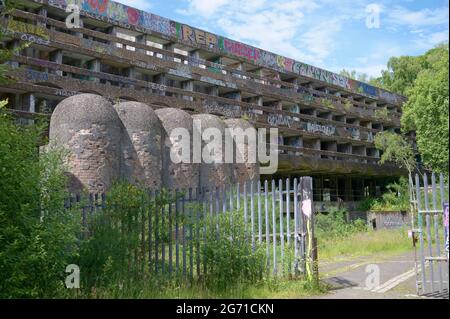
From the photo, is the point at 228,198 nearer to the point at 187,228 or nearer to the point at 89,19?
the point at 187,228

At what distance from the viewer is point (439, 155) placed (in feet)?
135

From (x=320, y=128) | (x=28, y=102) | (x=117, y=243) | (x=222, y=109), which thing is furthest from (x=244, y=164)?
(x=320, y=128)

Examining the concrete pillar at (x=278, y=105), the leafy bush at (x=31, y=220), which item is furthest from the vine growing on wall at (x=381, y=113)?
the leafy bush at (x=31, y=220)

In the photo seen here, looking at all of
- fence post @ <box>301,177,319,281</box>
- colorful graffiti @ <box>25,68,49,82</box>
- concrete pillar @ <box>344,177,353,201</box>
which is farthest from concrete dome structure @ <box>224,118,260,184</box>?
concrete pillar @ <box>344,177,353,201</box>

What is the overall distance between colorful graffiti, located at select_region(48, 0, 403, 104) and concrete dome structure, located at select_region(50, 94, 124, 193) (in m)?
15.1

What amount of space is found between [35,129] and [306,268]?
5.62 metres

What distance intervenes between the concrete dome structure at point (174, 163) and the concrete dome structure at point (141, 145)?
1.63 ft

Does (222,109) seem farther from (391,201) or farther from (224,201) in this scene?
(224,201)

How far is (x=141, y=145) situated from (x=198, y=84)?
67.4 feet

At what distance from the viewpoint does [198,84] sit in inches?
1679

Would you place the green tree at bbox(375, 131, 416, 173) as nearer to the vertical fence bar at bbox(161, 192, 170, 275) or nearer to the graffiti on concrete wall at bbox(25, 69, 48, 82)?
the graffiti on concrete wall at bbox(25, 69, 48, 82)

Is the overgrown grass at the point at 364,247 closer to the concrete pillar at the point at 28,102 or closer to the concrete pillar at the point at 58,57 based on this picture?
the concrete pillar at the point at 28,102

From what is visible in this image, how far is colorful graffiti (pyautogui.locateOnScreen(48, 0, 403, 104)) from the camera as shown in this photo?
36.2 meters

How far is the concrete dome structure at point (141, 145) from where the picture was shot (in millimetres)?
22609
